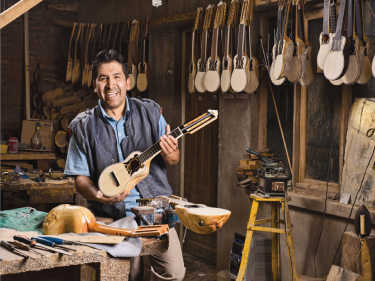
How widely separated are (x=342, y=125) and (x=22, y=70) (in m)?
5.68

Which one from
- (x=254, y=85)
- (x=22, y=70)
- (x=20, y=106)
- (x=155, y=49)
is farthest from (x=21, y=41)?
(x=254, y=85)

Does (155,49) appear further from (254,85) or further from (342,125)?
(342,125)

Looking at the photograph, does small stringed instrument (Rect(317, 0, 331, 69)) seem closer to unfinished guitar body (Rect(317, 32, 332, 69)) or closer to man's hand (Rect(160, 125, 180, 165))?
unfinished guitar body (Rect(317, 32, 332, 69))

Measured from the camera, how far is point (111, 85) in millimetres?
3100

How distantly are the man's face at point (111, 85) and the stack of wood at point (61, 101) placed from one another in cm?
449

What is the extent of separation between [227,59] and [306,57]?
1.02 meters

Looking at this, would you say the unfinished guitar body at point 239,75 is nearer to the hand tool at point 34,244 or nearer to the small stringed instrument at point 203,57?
the small stringed instrument at point 203,57

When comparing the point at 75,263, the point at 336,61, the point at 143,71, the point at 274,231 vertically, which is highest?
the point at 143,71

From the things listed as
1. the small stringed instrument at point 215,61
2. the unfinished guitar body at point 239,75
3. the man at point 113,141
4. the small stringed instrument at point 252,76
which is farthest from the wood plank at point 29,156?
the man at point 113,141

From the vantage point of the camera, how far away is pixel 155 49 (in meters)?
6.60

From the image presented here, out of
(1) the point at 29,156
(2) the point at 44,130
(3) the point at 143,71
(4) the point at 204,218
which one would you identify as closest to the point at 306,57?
(4) the point at 204,218

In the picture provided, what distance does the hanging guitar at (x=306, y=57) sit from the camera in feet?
13.7

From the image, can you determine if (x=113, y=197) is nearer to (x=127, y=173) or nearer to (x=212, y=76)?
(x=127, y=173)

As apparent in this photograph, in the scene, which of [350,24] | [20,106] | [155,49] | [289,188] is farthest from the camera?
[20,106]
